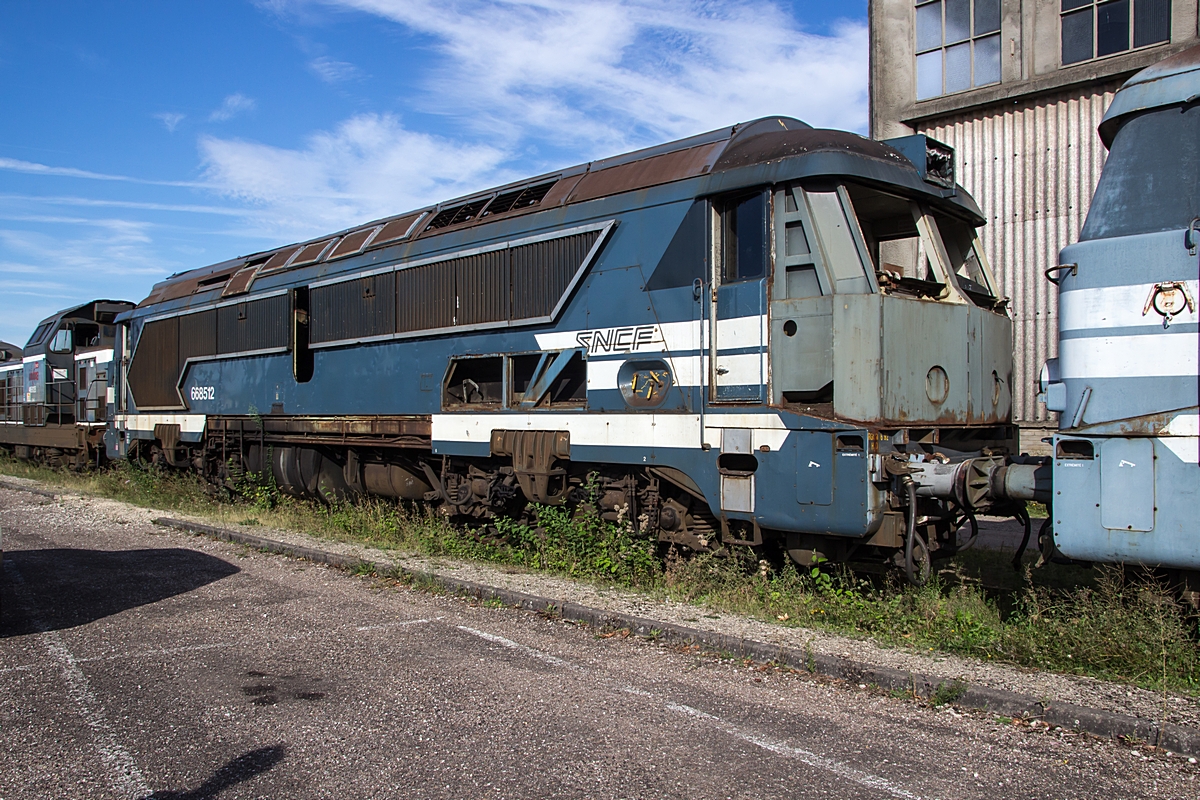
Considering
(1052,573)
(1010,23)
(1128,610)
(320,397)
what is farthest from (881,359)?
(1010,23)

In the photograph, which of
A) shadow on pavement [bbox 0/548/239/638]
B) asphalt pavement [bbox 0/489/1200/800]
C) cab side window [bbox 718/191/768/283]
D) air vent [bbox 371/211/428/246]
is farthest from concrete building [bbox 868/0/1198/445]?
shadow on pavement [bbox 0/548/239/638]

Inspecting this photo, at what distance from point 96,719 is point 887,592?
5403 mm

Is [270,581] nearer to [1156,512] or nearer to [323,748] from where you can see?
[323,748]

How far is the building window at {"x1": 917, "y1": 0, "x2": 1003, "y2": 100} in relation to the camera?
Result: 43.0ft

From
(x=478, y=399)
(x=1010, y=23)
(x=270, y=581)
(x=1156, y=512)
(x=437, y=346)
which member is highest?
(x=1010, y=23)

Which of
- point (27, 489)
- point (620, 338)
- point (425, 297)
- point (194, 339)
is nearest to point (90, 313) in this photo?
point (27, 489)

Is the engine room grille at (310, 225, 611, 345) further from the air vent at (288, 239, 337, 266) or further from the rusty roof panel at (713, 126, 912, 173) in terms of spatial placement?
the rusty roof panel at (713, 126, 912, 173)

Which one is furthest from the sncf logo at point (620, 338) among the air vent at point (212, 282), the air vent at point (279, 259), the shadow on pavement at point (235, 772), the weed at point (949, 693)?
the air vent at point (212, 282)

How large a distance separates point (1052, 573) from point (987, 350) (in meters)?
2.24

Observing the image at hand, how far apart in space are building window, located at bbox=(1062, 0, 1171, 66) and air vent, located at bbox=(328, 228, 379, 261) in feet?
33.4

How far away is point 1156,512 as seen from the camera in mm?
4758

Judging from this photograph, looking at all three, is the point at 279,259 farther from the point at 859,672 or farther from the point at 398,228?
the point at 859,672

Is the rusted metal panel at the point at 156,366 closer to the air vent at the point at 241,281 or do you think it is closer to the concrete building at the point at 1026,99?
the air vent at the point at 241,281

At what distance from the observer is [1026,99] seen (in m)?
12.8
